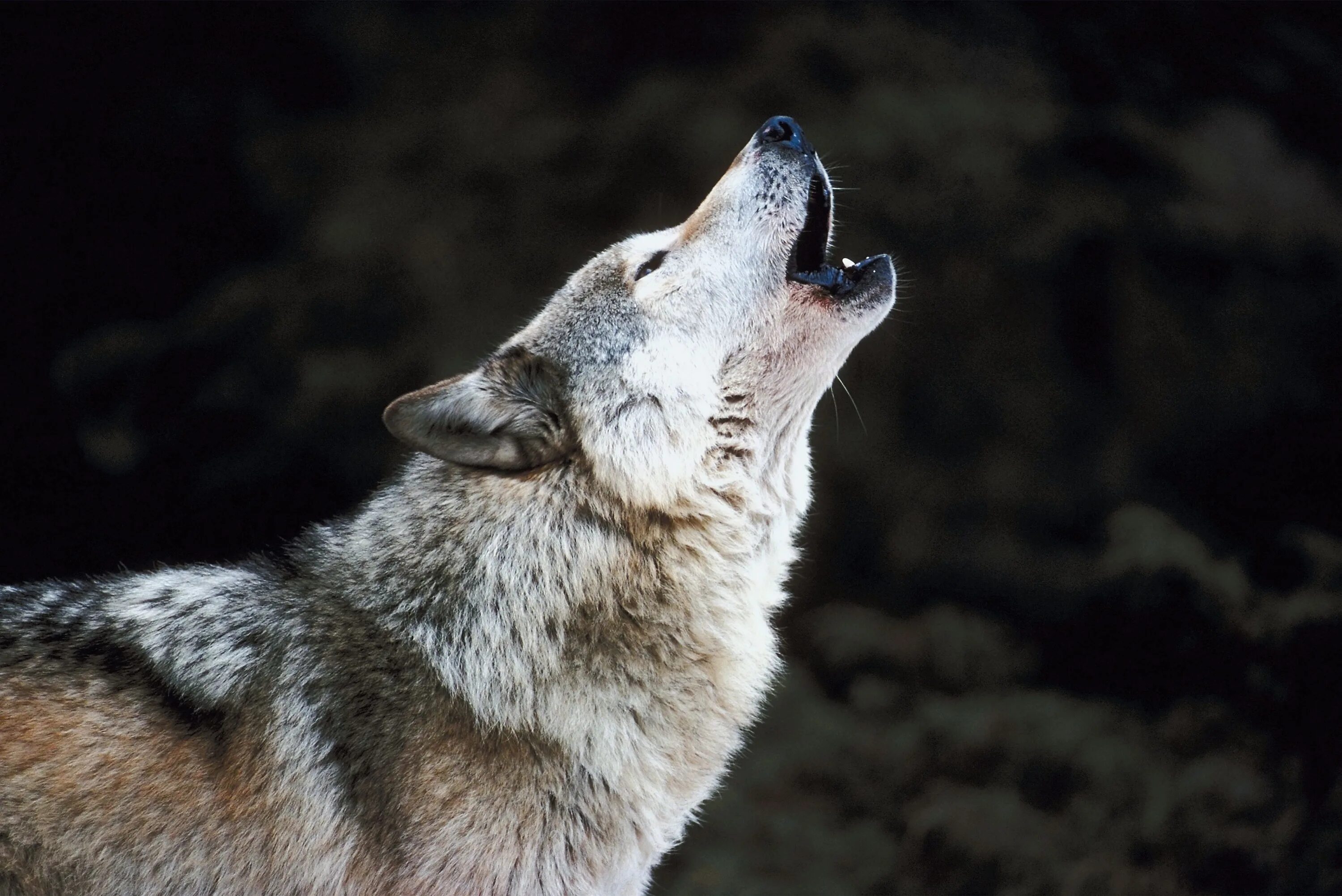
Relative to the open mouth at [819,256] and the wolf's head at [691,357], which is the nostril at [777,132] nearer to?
the wolf's head at [691,357]

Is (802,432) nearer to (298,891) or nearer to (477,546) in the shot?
(477,546)

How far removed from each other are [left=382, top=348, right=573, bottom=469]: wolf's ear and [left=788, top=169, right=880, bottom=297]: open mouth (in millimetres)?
704

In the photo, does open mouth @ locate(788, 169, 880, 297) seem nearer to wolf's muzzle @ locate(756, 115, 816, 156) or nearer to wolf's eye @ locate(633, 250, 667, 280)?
wolf's muzzle @ locate(756, 115, 816, 156)

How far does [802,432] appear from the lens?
2.77m

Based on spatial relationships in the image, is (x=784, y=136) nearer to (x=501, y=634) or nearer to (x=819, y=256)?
(x=819, y=256)

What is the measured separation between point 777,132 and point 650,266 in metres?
0.51

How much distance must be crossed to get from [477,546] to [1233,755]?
342 centimetres

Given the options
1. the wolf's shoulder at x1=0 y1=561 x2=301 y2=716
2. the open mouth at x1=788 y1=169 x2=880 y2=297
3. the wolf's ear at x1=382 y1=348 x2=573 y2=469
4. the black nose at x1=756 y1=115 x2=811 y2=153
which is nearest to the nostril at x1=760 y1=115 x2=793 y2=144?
the black nose at x1=756 y1=115 x2=811 y2=153

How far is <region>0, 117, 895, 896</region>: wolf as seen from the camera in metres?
2.28

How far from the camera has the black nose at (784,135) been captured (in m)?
2.87

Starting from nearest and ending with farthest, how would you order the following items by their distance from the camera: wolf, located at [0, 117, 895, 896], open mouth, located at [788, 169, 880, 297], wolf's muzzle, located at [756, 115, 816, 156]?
1. wolf, located at [0, 117, 895, 896]
2. open mouth, located at [788, 169, 880, 297]
3. wolf's muzzle, located at [756, 115, 816, 156]

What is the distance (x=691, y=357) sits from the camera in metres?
2.64

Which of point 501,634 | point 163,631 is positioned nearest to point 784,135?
point 501,634

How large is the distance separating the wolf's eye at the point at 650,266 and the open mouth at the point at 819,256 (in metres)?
0.35
